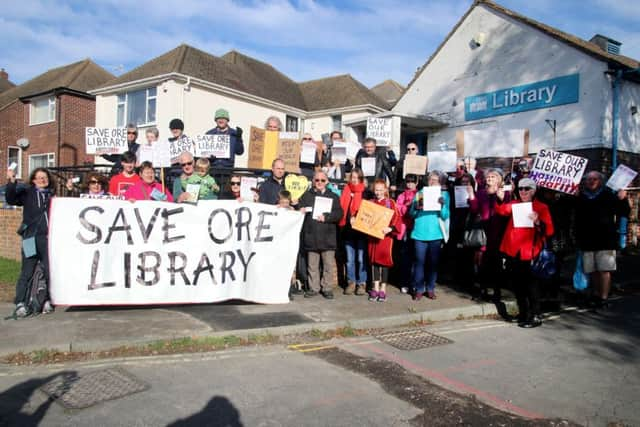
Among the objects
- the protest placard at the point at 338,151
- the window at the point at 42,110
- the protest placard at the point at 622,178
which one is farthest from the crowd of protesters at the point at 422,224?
the window at the point at 42,110

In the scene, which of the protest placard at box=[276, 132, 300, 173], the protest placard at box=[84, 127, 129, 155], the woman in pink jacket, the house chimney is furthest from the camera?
the house chimney

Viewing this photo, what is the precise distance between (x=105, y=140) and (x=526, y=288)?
287 inches

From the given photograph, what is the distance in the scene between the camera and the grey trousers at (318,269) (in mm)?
7535

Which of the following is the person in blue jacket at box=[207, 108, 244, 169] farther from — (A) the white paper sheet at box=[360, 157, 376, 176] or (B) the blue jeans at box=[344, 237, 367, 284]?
(B) the blue jeans at box=[344, 237, 367, 284]

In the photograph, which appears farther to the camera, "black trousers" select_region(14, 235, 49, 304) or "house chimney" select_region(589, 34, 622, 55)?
"house chimney" select_region(589, 34, 622, 55)

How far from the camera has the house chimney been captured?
722 inches

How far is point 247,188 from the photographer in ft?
25.3

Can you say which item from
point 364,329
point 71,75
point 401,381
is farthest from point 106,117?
point 401,381

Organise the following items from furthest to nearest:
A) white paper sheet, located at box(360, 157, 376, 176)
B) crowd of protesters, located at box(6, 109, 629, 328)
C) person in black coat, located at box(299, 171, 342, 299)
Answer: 1. white paper sheet, located at box(360, 157, 376, 176)
2. person in black coat, located at box(299, 171, 342, 299)
3. crowd of protesters, located at box(6, 109, 629, 328)

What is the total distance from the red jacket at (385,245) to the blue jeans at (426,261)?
456mm

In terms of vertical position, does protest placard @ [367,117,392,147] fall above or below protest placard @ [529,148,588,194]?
above

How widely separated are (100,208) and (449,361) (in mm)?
4549

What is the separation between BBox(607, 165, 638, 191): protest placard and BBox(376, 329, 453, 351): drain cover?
3.84m

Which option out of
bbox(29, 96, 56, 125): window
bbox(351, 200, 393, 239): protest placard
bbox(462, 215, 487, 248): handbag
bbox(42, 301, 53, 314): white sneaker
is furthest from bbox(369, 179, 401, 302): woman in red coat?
bbox(29, 96, 56, 125): window
